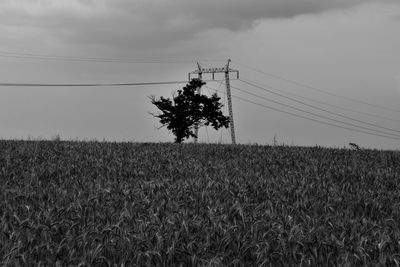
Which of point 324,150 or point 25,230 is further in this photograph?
point 324,150

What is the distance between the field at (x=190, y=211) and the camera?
17.1 feet

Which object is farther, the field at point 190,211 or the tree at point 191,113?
the tree at point 191,113

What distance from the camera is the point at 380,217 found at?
27.0 ft

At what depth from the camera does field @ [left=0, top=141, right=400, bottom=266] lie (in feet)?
17.1

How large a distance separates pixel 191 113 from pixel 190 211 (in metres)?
64.2

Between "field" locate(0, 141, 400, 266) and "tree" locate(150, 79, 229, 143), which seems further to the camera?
"tree" locate(150, 79, 229, 143)

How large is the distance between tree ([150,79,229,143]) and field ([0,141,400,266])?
56.6m

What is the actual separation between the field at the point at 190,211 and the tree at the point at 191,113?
56.6 meters

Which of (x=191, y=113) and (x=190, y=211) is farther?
(x=191, y=113)

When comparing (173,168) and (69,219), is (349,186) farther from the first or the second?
(69,219)

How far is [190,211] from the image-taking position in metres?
7.23

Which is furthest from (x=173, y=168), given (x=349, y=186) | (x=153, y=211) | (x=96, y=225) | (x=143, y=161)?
(x=96, y=225)

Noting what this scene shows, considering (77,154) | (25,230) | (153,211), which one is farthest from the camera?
(77,154)

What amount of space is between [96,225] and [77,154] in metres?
7.90
